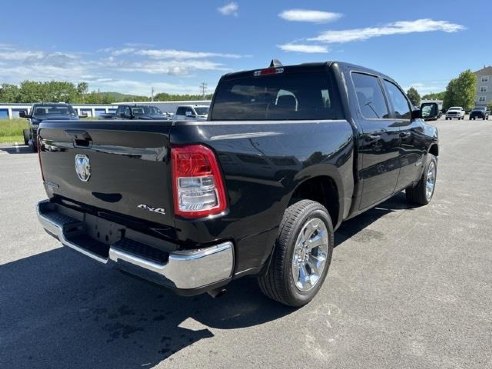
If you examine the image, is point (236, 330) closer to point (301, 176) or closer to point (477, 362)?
point (301, 176)

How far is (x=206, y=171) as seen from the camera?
217 cm

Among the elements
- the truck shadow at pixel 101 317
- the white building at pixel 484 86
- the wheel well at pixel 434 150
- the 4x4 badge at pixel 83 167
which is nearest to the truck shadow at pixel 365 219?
the wheel well at pixel 434 150

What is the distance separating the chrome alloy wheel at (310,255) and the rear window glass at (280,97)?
3.75 feet

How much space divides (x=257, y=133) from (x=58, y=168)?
1.80 meters

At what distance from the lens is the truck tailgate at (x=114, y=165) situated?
7.34 ft

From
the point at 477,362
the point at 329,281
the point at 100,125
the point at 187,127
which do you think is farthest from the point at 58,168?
the point at 477,362

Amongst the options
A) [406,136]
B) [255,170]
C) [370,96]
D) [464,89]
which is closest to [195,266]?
[255,170]

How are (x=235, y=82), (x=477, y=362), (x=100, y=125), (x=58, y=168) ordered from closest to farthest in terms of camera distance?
(x=477, y=362) → (x=100, y=125) → (x=58, y=168) → (x=235, y=82)

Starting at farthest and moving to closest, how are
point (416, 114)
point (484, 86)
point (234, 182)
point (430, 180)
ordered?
point (484, 86)
point (430, 180)
point (416, 114)
point (234, 182)

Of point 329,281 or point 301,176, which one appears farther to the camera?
point 329,281

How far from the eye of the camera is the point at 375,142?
13.0ft

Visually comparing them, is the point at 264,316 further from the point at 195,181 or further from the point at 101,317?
the point at 195,181

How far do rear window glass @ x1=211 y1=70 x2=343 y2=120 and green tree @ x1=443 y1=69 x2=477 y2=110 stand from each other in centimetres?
10461

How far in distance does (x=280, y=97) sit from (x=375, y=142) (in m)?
1.10
